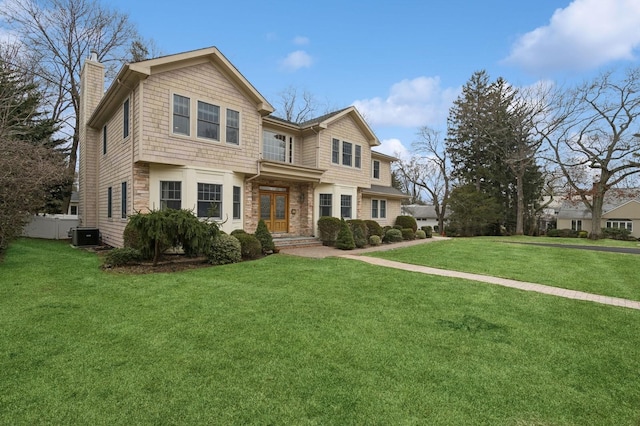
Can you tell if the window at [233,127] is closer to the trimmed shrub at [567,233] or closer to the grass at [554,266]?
the grass at [554,266]

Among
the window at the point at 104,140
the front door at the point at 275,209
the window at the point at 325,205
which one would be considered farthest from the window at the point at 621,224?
the window at the point at 104,140

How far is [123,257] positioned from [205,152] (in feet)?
15.0

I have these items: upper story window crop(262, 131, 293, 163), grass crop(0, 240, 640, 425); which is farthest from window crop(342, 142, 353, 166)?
grass crop(0, 240, 640, 425)

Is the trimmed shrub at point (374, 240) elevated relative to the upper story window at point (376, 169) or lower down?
lower down

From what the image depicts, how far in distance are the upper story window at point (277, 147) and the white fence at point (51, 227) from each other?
10.3 metres

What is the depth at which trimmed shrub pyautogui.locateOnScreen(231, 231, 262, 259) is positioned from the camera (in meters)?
10.6

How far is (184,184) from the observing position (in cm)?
1104

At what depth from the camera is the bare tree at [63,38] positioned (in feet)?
62.5

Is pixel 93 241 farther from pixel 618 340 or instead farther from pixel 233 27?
pixel 618 340

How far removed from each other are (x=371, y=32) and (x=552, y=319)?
1457cm

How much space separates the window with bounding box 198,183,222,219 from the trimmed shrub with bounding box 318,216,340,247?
5206mm

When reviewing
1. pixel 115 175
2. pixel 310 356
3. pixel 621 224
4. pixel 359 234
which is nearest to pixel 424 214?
pixel 621 224

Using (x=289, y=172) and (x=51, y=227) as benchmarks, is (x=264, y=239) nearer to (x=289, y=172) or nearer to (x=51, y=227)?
(x=289, y=172)

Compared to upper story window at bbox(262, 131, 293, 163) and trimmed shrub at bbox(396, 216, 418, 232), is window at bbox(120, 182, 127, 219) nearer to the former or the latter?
upper story window at bbox(262, 131, 293, 163)
